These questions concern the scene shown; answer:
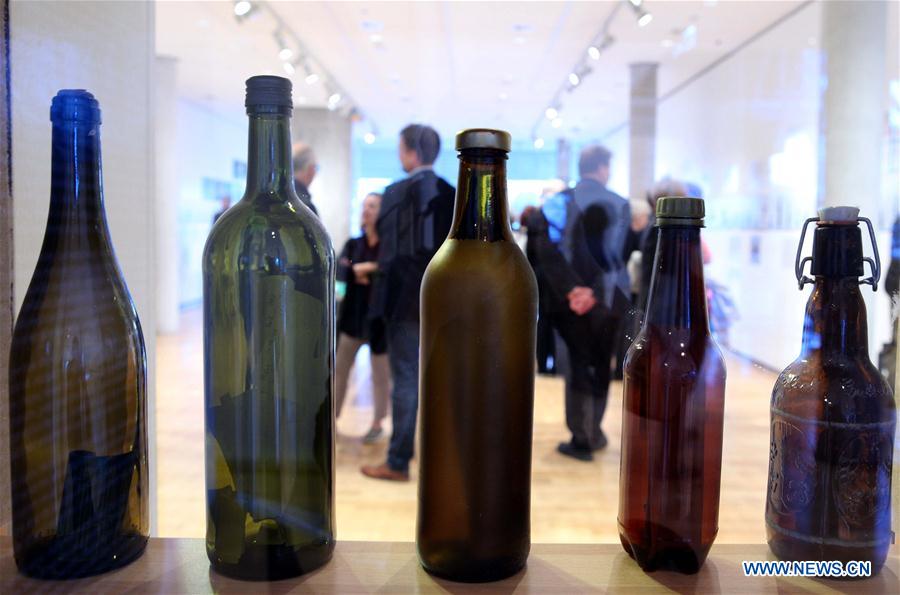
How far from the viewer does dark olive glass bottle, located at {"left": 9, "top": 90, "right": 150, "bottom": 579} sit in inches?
22.2

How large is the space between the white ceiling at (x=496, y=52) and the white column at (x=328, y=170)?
8.9 inches

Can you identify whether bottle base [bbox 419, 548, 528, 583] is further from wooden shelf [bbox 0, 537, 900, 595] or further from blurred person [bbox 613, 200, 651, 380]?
blurred person [bbox 613, 200, 651, 380]

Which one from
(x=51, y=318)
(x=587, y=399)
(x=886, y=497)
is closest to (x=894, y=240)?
(x=886, y=497)

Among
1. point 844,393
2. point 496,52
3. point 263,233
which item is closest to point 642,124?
point 496,52

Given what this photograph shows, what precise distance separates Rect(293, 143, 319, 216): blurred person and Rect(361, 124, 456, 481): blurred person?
5.0 inches

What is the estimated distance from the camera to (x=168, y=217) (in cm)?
656

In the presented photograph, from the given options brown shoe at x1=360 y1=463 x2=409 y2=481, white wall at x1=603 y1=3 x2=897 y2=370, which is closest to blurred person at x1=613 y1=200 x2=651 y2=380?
brown shoe at x1=360 y1=463 x2=409 y2=481

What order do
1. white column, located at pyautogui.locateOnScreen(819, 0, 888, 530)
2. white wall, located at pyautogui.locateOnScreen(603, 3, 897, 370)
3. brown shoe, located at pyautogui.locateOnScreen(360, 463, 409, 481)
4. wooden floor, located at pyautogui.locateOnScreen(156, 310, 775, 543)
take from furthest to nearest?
white wall, located at pyautogui.locateOnScreen(603, 3, 897, 370), brown shoe, located at pyautogui.locateOnScreen(360, 463, 409, 481), wooden floor, located at pyautogui.locateOnScreen(156, 310, 775, 543), white column, located at pyautogui.locateOnScreen(819, 0, 888, 530)

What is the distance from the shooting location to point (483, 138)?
1.67ft

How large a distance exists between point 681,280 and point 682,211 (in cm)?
5

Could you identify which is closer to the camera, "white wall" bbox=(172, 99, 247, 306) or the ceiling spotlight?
the ceiling spotlight

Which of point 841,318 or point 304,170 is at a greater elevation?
point 304,170

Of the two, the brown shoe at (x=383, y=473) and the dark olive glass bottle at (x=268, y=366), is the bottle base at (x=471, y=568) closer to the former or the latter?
the dark olive glass bottle at (x=268, y=366)

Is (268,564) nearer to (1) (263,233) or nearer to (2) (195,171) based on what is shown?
(1) (263,233)
